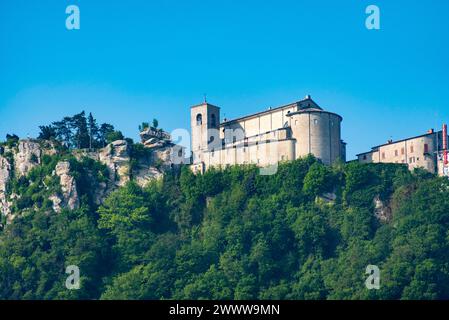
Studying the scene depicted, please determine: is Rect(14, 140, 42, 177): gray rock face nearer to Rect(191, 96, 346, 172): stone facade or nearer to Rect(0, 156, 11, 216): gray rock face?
Rect(0, 156, 11, 216): gray rock face

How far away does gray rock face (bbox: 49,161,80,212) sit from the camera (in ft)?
267

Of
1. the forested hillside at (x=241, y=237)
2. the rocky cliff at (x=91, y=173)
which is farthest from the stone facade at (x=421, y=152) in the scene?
the rocky cliff at (x=91, y=173)

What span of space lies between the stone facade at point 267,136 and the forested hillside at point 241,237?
4.02ft

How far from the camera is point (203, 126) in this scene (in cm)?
8469

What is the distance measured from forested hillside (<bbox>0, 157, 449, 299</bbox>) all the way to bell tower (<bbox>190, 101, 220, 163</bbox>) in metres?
2.29

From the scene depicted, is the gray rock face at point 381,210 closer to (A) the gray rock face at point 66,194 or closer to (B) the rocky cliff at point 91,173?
(B) the rocky cliff at point 91,173

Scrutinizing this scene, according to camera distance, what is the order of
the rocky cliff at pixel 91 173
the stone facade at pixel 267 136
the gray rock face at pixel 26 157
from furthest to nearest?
the gray rock face at pixel 26 157 < the rocky cliff at pixel 91 173 < the stone facade at pixel 267 136

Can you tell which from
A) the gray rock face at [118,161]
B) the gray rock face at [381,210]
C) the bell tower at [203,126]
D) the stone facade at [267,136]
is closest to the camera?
the gray rock face at [381,210]

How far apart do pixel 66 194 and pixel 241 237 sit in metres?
14.3

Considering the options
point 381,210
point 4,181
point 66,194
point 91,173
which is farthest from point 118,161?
point 381,210

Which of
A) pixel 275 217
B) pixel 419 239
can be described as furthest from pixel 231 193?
pixel 419 239

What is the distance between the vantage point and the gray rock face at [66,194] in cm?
8125

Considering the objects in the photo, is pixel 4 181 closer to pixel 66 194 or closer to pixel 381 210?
pixel 66 194

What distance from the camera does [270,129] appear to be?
273 ft
